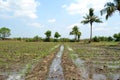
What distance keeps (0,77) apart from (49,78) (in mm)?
1794

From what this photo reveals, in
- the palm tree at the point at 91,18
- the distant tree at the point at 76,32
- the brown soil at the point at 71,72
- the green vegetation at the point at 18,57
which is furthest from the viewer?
the distant tree at the point at 76,32

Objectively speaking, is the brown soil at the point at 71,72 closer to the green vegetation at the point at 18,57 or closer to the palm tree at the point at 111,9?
the green vegetation at the point at 18,57

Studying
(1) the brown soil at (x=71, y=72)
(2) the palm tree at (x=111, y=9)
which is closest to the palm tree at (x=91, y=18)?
(2) the palm tree at (x=111, y=9)

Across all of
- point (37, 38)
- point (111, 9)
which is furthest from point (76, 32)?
point (111, 9)

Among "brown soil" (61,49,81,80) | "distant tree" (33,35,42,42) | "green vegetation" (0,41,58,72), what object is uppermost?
"distant tree" (33,35,42,42)

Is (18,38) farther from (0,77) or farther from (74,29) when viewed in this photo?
(0,77)

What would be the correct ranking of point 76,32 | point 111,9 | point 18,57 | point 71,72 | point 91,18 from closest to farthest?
point 71,72 < point 18,57 < point 111,9 < point 91,18 < point 76,32

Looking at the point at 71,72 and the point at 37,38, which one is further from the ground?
the point at 37,38

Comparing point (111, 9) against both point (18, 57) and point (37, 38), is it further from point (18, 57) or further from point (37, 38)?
point (37, 38)

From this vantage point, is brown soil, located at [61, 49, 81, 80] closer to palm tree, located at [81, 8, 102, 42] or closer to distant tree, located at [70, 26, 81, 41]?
palm tree, located at [81, 8, 102, 42]

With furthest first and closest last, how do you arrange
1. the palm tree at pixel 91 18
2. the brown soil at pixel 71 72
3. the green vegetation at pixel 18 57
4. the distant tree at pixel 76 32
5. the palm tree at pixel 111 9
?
the distant tree at pixel 76 32 < the palm tree at pixel 91 18 < the palm tree at pixel 111 9 < the green vegetation at pixel 18 57 < the brown soil at pixel 71 72

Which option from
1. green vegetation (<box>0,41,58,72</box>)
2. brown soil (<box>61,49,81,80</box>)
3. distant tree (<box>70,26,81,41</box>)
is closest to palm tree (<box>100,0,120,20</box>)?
green vegetation (<box>0,41,58,72</box>)

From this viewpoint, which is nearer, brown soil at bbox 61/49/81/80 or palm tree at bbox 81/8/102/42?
brown soil at bbox 61/49/81/80

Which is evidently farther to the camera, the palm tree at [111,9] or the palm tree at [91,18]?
the palm tree at [91,18]
